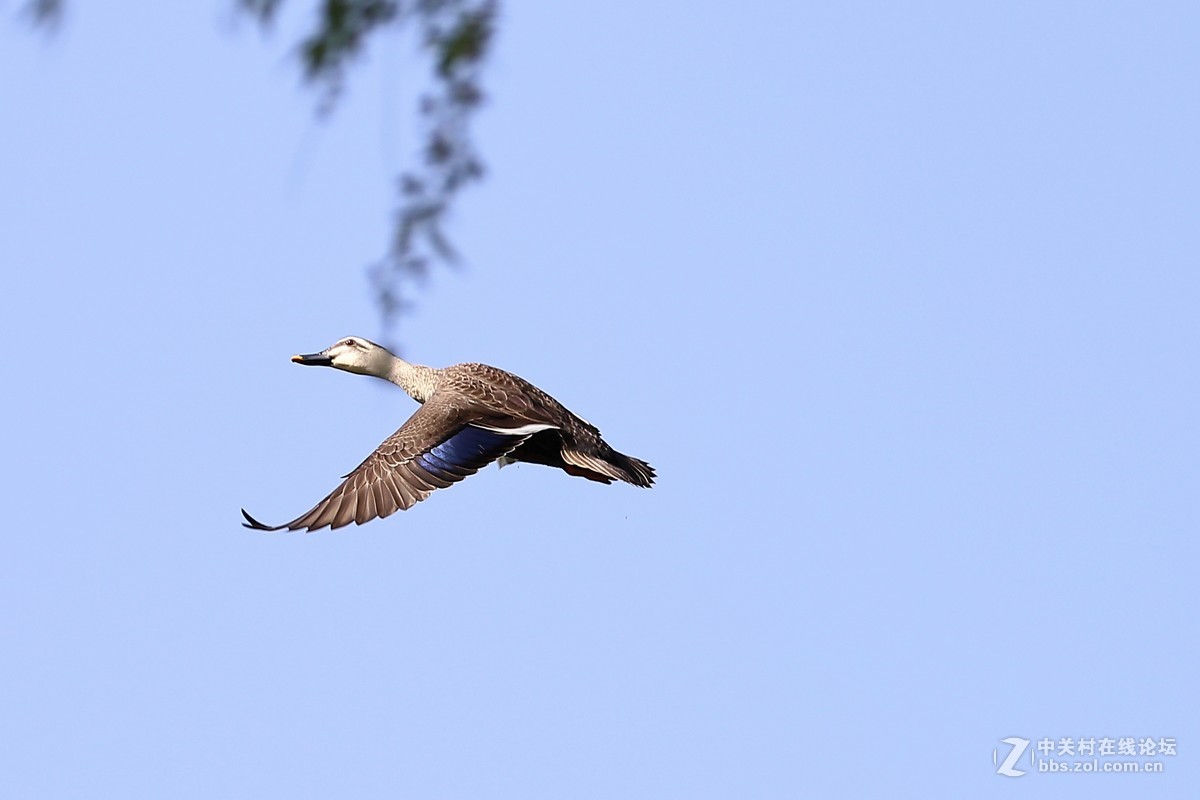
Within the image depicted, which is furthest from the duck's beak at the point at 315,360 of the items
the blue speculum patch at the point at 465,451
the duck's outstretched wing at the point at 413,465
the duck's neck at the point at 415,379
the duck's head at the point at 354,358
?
the blue speculum patch at the point at 465,451

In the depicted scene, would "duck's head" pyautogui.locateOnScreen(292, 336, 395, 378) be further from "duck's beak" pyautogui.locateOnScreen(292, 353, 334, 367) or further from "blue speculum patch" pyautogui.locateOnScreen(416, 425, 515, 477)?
"blue speculum patch" pyautogui.locateOnScreen(416, 425, 515, 477)

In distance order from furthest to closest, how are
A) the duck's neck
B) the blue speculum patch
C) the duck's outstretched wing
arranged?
the duck's neck
the blue speculum patch
the duck's outstretched wing

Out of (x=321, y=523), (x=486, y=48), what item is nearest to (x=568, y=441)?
(x=321, y=523)

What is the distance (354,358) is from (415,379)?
63 centimetres

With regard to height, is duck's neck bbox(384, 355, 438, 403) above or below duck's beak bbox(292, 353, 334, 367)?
below

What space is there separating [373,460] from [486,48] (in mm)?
5340

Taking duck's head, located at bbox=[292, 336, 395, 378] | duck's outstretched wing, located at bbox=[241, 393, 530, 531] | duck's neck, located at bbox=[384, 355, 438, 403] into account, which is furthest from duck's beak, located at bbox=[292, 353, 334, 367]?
duck's outstretched wing, located at bbox=[241, 393, 530, 531]

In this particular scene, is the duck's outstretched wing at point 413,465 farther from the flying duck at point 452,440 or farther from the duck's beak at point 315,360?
the duck's beak at point 315,360

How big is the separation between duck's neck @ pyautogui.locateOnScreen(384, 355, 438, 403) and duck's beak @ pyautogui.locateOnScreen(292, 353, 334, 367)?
1.86ft

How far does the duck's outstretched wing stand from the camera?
9750 mm

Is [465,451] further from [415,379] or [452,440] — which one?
[415,379]

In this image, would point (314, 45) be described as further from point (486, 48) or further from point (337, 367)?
point (337, 367)

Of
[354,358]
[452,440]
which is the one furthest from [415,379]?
[452,440]

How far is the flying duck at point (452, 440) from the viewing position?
9.89m
